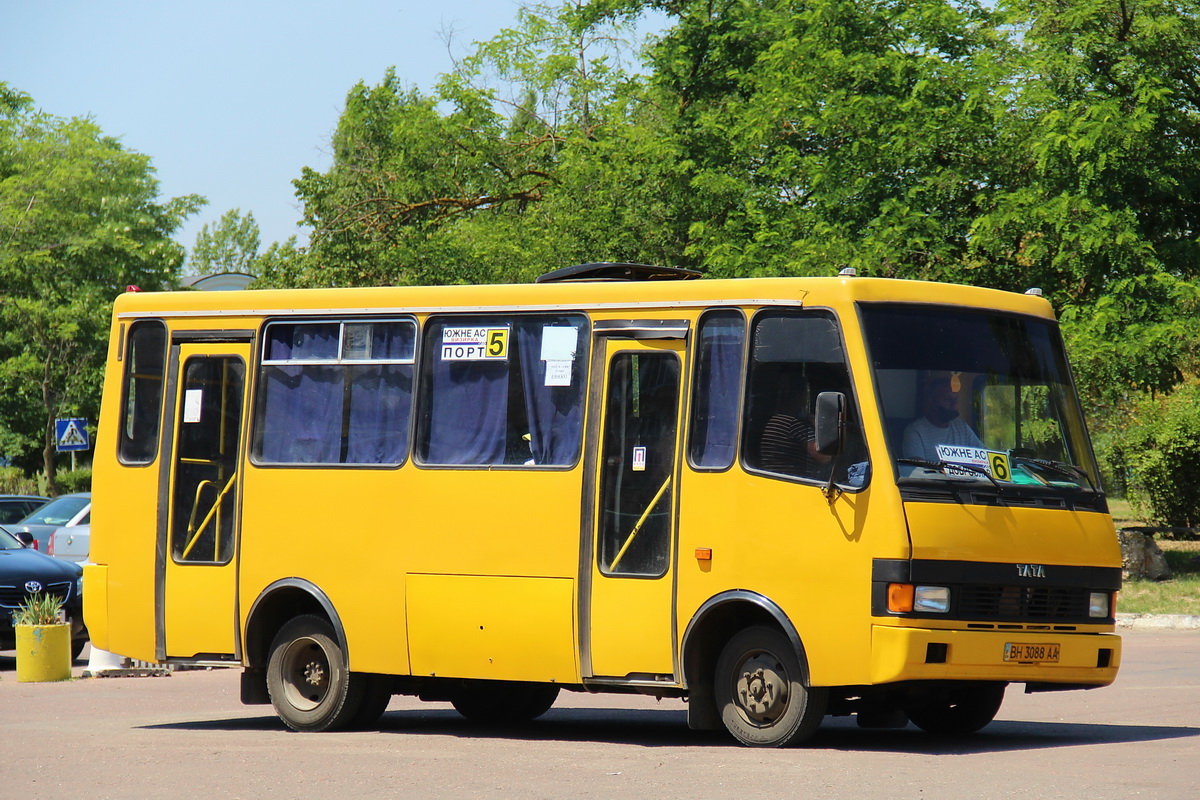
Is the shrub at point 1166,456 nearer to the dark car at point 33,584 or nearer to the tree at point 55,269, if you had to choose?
the dark car at point 33,584

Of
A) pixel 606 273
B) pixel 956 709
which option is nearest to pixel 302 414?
pixel 606 273

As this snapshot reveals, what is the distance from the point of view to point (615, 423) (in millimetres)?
10930

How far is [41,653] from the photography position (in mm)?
17391

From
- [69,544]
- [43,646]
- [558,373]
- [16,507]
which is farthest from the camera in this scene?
[16,507]

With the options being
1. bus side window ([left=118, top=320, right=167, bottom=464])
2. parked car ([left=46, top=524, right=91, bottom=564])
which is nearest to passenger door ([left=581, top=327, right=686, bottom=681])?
bus side window ([left=118, top=320, right=167, bottom=464])

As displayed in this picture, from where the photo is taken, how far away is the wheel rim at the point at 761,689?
33.6 feet

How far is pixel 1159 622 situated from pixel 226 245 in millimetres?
109743

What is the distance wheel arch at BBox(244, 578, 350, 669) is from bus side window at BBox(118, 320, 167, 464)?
1460 millimetres

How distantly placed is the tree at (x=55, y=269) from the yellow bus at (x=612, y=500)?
34642 millimetres

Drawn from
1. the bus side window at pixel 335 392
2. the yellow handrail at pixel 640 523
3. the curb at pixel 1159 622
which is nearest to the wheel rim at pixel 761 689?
the yellow handrail at pixel 640 523

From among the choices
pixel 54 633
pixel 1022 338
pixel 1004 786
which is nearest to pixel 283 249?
pixel 54 633

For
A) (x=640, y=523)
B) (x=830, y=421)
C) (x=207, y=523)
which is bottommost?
(x=207, y=523)

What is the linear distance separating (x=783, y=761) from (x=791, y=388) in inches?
88.2

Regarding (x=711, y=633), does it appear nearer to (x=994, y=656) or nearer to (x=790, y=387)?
(x=790, y=387)
